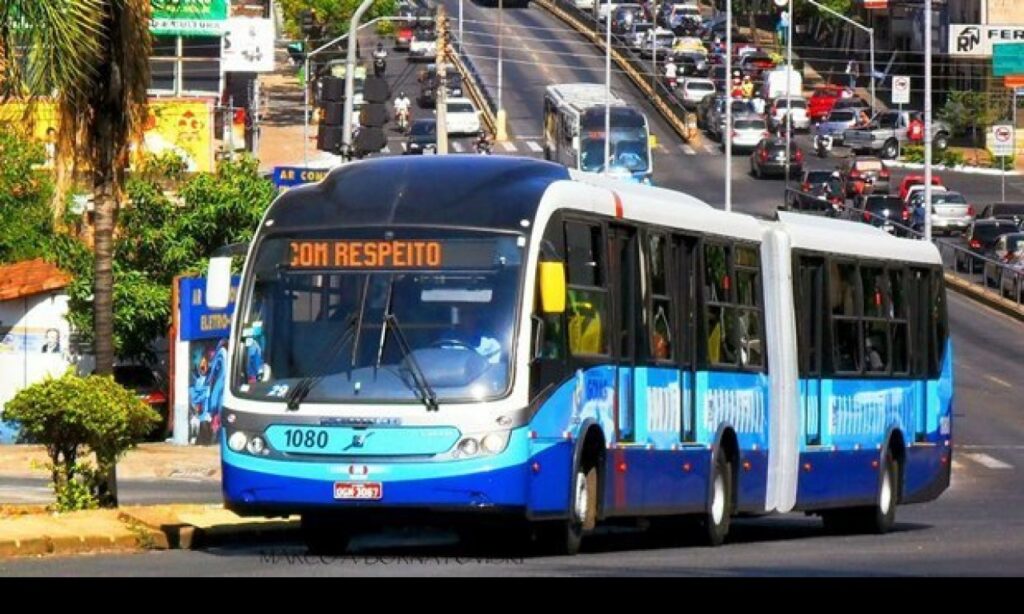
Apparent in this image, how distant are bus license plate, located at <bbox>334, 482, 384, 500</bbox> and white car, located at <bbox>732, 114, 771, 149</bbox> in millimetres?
84396

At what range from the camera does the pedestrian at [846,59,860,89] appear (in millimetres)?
127000

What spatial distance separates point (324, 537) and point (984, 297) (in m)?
49.2

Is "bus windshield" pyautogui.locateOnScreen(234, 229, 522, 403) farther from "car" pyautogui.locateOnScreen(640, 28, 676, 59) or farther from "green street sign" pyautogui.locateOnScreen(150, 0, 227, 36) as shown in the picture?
"car" pyautogui.locateOnScreen(640, 28, 676, 59)

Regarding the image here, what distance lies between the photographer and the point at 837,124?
4195 inches

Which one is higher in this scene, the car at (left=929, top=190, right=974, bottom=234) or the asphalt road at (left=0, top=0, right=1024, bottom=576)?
the car at (left=929, top=190, right=974, bottom=234)

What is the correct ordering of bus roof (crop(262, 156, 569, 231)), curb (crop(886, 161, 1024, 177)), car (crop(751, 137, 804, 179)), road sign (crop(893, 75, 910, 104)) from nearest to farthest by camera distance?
bus roof (crop(262, 156, 569, 231))
car (crop(751, 137, 804, 179))
curb (crop(886, 161, 1024, 177))
road sign (crop(893, 75, 910, 104))

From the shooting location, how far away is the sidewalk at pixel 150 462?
114 feet

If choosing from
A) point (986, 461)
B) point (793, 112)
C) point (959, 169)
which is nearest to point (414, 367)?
point (986, 461)

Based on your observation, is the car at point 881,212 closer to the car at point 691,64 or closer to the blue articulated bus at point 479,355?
the car at point 691,64

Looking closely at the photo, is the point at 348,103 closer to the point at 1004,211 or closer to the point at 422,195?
the point at 422,195

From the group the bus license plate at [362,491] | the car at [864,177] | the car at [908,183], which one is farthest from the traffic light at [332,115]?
the car at [864,177]

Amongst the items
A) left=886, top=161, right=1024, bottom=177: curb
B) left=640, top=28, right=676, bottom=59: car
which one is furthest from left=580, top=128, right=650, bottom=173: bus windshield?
left=640, top=28, right=676, bottom=59: car
